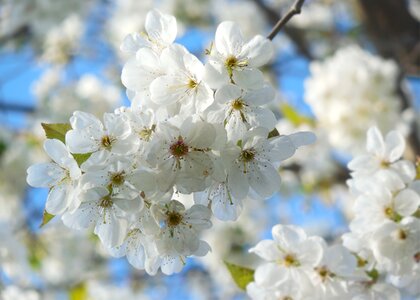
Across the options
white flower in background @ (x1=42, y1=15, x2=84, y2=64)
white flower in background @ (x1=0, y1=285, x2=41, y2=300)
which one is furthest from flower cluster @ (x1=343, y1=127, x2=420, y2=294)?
white flower in background @ (x1=42, y1=15, x2=84, y2=64)

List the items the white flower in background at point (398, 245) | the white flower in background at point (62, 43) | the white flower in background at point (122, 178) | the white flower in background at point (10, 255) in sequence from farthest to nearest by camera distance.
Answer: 1. the white flower in background at point (62, 43)
2. the white flower in background at point (10, 255)
3. the white flower in background at point (398, 245)
4. the white flower in background at point (122, 178)

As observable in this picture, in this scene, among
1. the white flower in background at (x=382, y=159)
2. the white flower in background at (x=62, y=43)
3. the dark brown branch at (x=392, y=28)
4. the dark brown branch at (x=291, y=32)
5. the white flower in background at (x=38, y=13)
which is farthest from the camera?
the white flower in background at (x=62, y=43)

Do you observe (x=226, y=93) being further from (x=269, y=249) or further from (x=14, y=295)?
(x=14, y=295)

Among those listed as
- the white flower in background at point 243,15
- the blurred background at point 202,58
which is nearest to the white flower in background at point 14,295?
the blurred background at point 202,58

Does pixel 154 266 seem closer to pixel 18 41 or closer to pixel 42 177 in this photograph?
pixel 42 177

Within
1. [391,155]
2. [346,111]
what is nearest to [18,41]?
[346,111]

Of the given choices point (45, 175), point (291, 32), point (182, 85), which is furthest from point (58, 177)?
point (291, 32)

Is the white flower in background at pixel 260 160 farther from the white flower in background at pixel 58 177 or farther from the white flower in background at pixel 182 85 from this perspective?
the white flower in background at pixel 58 177
